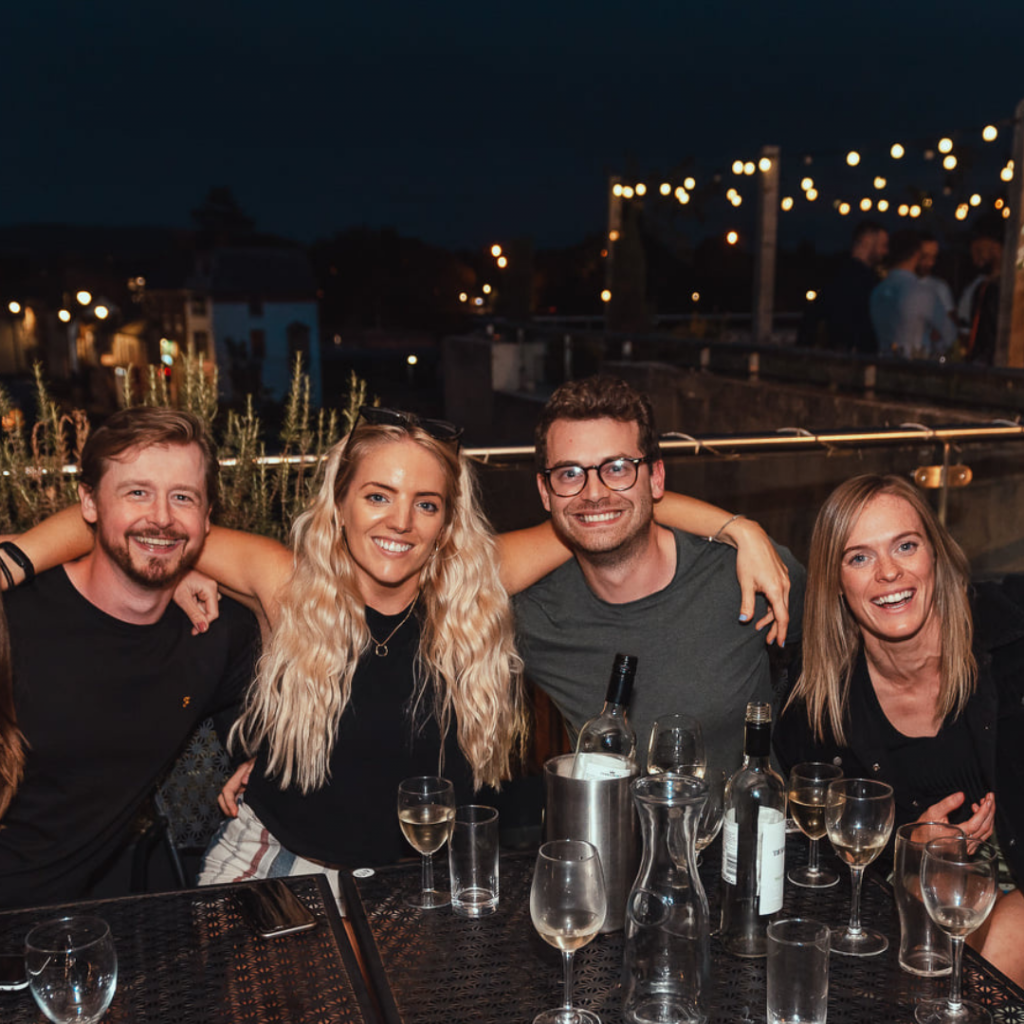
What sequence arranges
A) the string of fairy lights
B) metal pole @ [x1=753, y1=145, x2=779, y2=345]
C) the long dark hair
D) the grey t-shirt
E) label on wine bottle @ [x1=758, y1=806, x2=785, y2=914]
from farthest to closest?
metal pole @ [x1=753, y1=145, x2=779, y2=345] → the string of fairy lights → the grey t-shirt → the long dark hair → label on wine bottle @ [x1=758, y1=806, x2=785, y2=914]

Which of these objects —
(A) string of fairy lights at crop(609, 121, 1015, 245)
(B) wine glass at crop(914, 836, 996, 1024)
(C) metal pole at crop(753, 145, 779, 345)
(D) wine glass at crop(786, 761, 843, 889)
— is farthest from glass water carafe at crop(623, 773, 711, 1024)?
(C) metal pole at crop(753, 145, 779, 345)

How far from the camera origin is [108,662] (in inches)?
84.9

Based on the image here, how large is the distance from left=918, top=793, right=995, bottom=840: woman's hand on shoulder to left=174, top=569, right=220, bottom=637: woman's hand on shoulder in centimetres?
151

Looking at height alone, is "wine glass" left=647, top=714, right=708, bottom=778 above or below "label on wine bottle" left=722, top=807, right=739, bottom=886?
above

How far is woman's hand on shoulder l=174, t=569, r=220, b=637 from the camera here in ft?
7.41

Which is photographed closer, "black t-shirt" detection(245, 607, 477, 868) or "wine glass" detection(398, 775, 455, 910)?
"wine glass" detection(398, 775, 455, 910)

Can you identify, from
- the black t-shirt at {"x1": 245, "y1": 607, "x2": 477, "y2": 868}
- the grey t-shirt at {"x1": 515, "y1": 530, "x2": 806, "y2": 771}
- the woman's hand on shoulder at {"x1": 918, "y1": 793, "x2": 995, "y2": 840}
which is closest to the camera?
the woman's hand on shoulder at {"x1": 918, "y1": 793, "x2": 995, "y2": 840}

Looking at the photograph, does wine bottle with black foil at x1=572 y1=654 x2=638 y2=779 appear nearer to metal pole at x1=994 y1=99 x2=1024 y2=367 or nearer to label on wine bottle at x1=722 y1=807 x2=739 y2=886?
label on wine bottle at x1=722 y1=807 x2=739 y2=886

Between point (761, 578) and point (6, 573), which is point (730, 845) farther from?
point (6, 573)

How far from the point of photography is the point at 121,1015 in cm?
137

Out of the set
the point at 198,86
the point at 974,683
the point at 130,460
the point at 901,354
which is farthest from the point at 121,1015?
the point at 198,86

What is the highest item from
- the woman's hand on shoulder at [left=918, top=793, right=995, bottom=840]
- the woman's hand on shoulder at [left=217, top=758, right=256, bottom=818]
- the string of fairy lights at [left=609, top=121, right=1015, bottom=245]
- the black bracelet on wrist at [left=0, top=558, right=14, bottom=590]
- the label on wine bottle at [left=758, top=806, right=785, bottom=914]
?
the string of fairy lights at [left=609, top=121, right=1015, bottom=245]

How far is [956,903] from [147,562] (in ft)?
5.26

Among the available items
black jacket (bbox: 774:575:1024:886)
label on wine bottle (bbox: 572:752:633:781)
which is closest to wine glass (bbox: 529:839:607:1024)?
label on wine bottle (bbox: 572:752:633:781)
